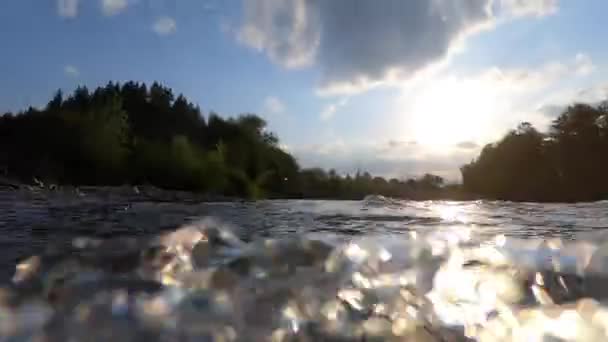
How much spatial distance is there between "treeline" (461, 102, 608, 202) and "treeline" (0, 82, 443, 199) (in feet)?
31.1

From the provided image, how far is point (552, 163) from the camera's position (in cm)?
3922

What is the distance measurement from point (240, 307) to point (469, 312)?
108cm

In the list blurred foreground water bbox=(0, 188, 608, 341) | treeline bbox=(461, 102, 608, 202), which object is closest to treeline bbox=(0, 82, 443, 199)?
treeline bbox=(461, 102, 608, 202)

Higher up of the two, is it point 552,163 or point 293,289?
point 552,163

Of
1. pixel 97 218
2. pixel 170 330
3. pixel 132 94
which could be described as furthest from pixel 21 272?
pixel 132 94

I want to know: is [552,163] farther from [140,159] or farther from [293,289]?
[293,289]

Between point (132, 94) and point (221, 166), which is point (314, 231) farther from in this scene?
point (132, 94)

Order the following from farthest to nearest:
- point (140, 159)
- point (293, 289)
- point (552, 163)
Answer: point (552, 163) < point (140, 159) < point (293, 289)

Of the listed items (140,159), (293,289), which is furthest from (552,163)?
(293,289)

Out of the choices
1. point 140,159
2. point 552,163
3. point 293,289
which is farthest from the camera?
point 552,163

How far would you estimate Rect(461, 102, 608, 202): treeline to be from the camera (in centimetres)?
3541

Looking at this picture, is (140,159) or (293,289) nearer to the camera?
(293,289)

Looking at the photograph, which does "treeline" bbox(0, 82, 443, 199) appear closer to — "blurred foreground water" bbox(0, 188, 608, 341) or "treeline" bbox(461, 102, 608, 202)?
"treeline" bbox(461, 102, 608, 202)

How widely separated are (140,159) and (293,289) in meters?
29.7
